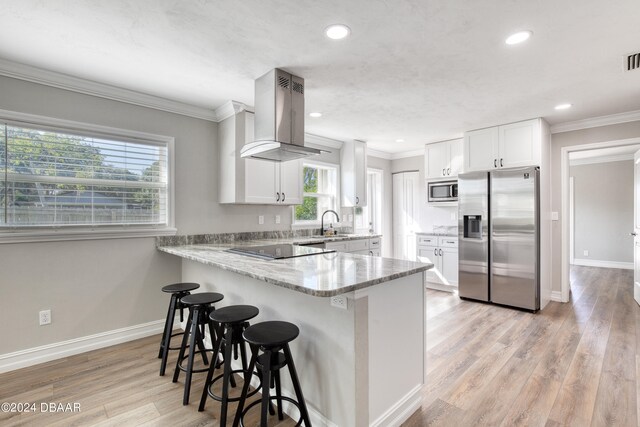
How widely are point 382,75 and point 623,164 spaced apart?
675 cm

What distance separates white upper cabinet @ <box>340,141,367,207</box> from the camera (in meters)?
5.14

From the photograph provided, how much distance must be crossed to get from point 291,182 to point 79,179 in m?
2.23

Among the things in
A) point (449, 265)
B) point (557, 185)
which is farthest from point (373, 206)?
point (557, 185)

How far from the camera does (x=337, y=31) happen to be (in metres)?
2.07

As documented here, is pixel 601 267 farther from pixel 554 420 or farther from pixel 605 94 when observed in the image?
pixel 554 420

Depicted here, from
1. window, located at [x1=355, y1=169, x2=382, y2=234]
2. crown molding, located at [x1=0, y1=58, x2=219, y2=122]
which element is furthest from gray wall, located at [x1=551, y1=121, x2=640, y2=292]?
crown molding, located at [x1=0, y1=58, x2=219, y2=122]

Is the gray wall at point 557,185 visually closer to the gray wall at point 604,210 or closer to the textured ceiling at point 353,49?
the textured ceiling at point 353,49

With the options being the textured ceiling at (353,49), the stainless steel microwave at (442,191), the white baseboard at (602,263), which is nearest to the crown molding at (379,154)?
the stainless steel microwave at (442,191)

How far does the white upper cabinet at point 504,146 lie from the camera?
3.97 metres

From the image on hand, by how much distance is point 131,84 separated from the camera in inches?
115

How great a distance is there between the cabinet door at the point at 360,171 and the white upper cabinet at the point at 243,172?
5.04 feet

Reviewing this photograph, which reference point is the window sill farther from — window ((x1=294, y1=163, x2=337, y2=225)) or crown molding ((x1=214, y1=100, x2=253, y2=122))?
window ((x1=294, y1=163, x2=337, y2=225))

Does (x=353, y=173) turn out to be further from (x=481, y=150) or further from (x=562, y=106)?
(x=562, y=106)

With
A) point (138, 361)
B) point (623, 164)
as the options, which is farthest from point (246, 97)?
point (623, 164)
